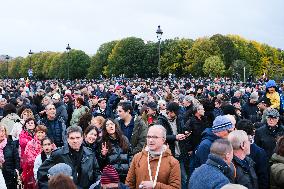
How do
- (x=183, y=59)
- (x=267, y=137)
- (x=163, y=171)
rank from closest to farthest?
(x=163, y=171) → (x=267, y=137) → (x=183, y=59)

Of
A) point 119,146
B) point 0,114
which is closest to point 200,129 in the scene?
point 119,146

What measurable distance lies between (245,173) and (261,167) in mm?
846

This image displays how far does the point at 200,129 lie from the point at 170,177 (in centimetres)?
364

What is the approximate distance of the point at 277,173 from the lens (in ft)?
20.7

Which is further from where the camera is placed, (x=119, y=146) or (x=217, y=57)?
(x=217, y=57)

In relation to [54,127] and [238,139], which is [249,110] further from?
[238,139]

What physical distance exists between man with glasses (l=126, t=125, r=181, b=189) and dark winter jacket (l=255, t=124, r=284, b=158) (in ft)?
10.3

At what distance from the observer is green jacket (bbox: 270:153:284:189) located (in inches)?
245

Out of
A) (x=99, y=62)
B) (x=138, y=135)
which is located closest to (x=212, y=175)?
(x=138, y=135)

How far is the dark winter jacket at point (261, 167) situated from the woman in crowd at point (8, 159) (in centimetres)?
453

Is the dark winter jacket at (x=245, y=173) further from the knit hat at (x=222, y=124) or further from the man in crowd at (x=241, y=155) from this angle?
the knit hat at (x=222, y=124)

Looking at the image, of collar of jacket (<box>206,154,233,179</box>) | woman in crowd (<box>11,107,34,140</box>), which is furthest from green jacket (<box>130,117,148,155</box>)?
collar of jacket (<box>206,154,233,179</box>)

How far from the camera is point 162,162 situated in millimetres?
5805

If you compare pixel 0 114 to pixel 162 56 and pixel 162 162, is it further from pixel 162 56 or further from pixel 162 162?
pixel 162 56
